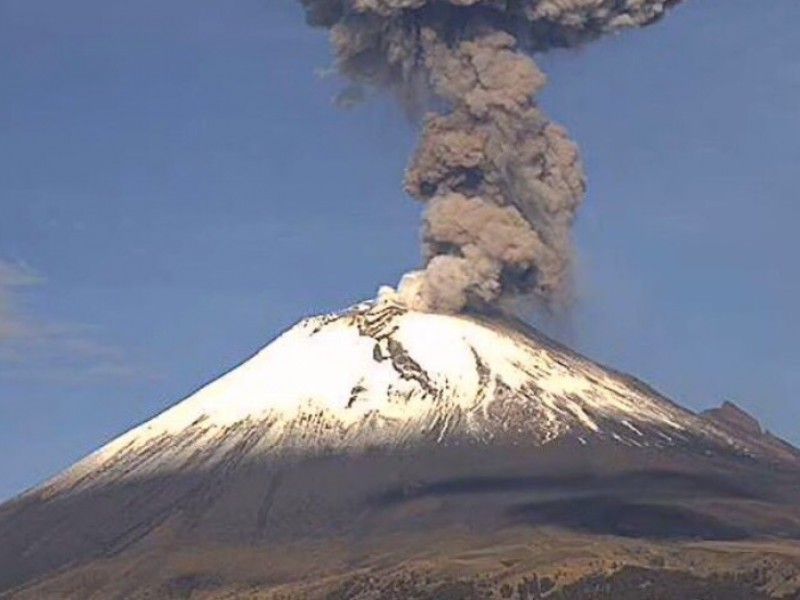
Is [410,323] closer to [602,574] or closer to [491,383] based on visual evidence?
[491,383]

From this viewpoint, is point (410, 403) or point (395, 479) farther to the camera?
point (410, 403)

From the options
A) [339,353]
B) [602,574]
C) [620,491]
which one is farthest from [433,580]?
[339,353]

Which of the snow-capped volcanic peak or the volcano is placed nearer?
the volcano

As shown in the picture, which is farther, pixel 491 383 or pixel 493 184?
pixel 491 383

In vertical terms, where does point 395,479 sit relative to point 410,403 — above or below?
below
